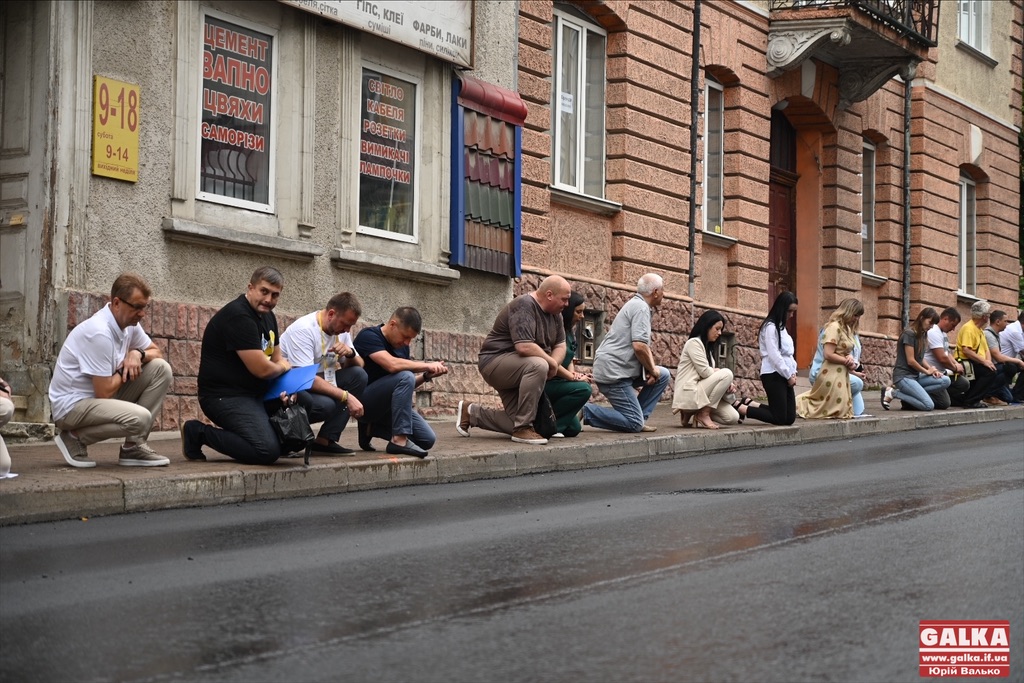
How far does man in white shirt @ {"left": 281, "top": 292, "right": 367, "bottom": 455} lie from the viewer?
11086 mm

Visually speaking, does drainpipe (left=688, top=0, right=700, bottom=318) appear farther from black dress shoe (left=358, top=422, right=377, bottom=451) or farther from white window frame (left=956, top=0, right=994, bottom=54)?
white window frame (left=956, top=0, right=994, bottom=54)

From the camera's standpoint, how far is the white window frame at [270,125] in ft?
46.4

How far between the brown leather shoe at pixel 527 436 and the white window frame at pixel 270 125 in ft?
12.3

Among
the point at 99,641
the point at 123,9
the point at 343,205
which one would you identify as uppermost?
the point at 123,9

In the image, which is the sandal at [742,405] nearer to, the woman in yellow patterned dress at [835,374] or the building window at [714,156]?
the woman in yellow patterned dress at [835,374]

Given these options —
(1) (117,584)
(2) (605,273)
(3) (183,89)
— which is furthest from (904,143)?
(1) (117,584)

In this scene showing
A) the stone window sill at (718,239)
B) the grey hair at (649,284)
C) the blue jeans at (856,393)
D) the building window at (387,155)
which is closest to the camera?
the grey hair at (649,284)

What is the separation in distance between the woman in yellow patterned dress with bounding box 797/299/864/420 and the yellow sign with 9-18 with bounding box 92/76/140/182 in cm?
828

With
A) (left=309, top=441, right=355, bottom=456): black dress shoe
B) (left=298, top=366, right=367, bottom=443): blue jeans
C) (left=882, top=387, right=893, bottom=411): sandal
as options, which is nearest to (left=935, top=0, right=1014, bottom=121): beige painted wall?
(left=882, top=387, right=893, bottom=411): sandal

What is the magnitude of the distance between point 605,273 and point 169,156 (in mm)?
8075

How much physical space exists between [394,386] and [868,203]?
18526 millimetres

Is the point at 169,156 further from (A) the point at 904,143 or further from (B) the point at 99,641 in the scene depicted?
(A) the point at 904,143

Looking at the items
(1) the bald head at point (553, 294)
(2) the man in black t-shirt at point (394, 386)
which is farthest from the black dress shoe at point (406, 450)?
(1) the bald head at point (553, 294)

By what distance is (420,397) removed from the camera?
1680 centimetres
